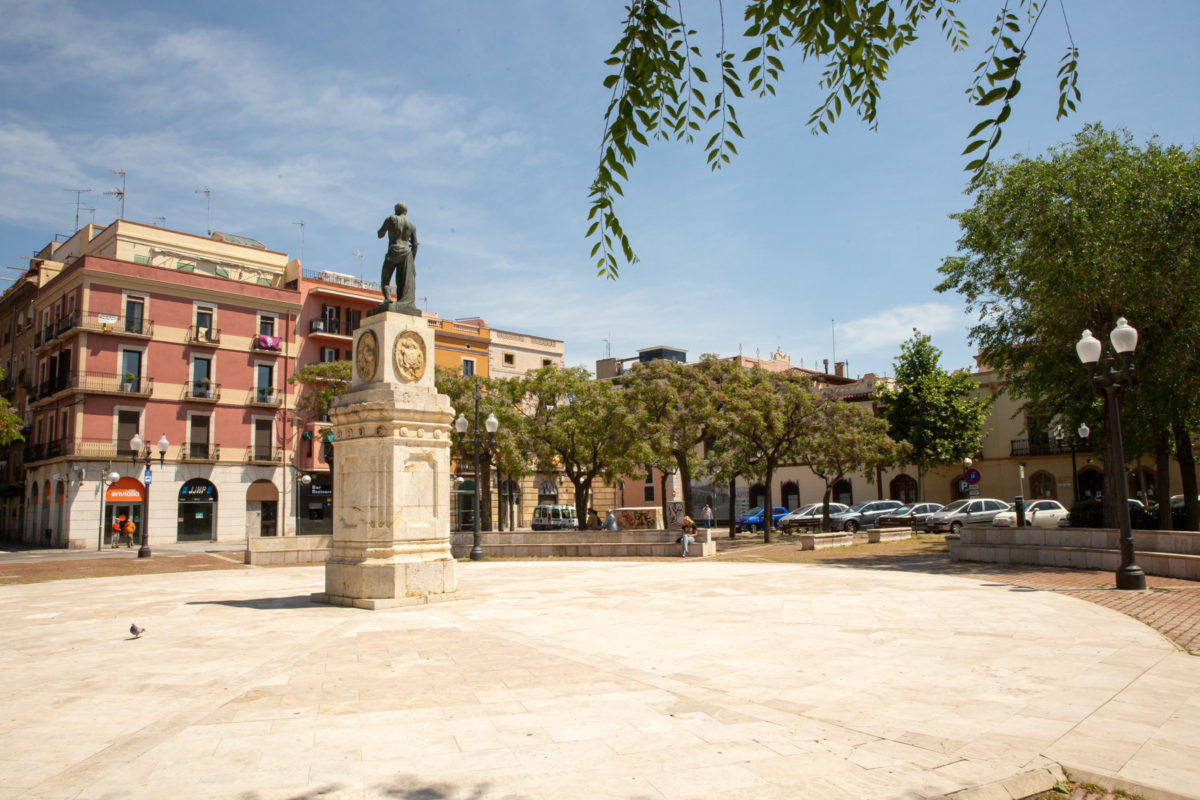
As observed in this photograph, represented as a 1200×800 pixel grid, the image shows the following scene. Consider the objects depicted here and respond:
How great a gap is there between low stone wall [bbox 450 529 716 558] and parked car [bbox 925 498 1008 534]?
1302 centimetres

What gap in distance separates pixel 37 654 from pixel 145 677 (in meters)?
2.31

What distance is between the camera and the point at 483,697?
6113 mm

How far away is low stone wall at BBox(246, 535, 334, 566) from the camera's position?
2298cm

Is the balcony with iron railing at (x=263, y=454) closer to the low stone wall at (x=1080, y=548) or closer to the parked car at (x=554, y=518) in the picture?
the parked car at (x=554, y=518)

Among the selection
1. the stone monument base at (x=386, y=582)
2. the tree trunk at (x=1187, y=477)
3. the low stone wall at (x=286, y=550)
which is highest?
the tree trunk at (x=1187, y=477)

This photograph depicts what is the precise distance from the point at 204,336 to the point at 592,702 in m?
40.5

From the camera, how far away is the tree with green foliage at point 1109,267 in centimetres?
1738

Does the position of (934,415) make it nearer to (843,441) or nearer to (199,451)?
(843,441)

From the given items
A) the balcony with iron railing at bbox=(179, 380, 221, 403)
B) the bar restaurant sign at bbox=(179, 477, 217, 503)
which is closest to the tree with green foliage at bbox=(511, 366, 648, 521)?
the balcony with iron railing at bbox=(179, 380, 221, 403)

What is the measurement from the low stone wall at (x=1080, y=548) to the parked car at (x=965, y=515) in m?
12.0

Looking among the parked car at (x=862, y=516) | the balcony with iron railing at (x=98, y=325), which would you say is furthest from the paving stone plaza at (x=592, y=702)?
the balcony with iron railing at (x=98, y=325)

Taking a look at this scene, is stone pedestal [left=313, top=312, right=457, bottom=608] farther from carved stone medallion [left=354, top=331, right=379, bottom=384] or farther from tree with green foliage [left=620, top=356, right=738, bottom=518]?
tree with green foliage [left=620, top=356, right=738, bottom=518]

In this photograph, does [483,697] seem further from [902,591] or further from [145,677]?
[902,591]

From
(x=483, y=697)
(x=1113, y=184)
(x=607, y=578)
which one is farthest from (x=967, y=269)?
(x=483, y=697)
